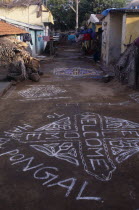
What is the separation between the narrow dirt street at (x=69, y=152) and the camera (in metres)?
3.48

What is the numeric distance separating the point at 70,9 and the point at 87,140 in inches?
1590

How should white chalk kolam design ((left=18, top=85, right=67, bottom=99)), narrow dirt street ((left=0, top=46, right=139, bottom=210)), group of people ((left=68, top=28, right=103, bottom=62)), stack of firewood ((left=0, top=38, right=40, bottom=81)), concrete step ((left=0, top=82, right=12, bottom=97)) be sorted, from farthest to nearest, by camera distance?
group of people ((left=68, top=28, right=103, bottom=62))
stack of firewood ((left=0, top=38, right=40, bottom=81))
concrete step ((left=0, top=82, right=12, bottom=97))
white chalk kolam design ((left=18, top=85, right=67, bottom=99))
narrow dirt street ((left=0, top=46, right=139, bottom=210))

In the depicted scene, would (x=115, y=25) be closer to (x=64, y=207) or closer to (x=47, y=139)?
(x=47, y=139)

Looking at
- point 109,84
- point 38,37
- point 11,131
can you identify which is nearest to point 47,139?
point 11,131

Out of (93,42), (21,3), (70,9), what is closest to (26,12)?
(21,3)

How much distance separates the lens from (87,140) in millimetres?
5355

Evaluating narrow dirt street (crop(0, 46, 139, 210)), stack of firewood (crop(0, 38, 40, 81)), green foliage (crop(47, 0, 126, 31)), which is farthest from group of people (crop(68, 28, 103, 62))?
green foliage (crop(47, 0, 126, 31))

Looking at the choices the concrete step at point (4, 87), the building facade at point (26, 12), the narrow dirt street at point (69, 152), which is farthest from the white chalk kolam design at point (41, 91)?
the building facade at point (26, 12)

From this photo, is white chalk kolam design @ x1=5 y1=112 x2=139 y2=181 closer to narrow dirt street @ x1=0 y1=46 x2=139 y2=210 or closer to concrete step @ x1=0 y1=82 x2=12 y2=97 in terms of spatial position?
narrow dirt street @ x1=0 y1=46 x2=139 y2=210

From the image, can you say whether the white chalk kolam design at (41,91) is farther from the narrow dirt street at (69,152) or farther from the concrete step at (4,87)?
the concrete step at (4,87)

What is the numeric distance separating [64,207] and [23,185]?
0.81m

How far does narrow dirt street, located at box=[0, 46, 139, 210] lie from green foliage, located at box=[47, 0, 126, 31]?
32.9 m

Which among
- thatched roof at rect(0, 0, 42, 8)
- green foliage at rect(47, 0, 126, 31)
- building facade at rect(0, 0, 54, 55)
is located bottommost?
building facade at rect(0, 0, 54, 55)

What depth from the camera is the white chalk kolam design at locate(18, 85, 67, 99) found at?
31.2 ft
